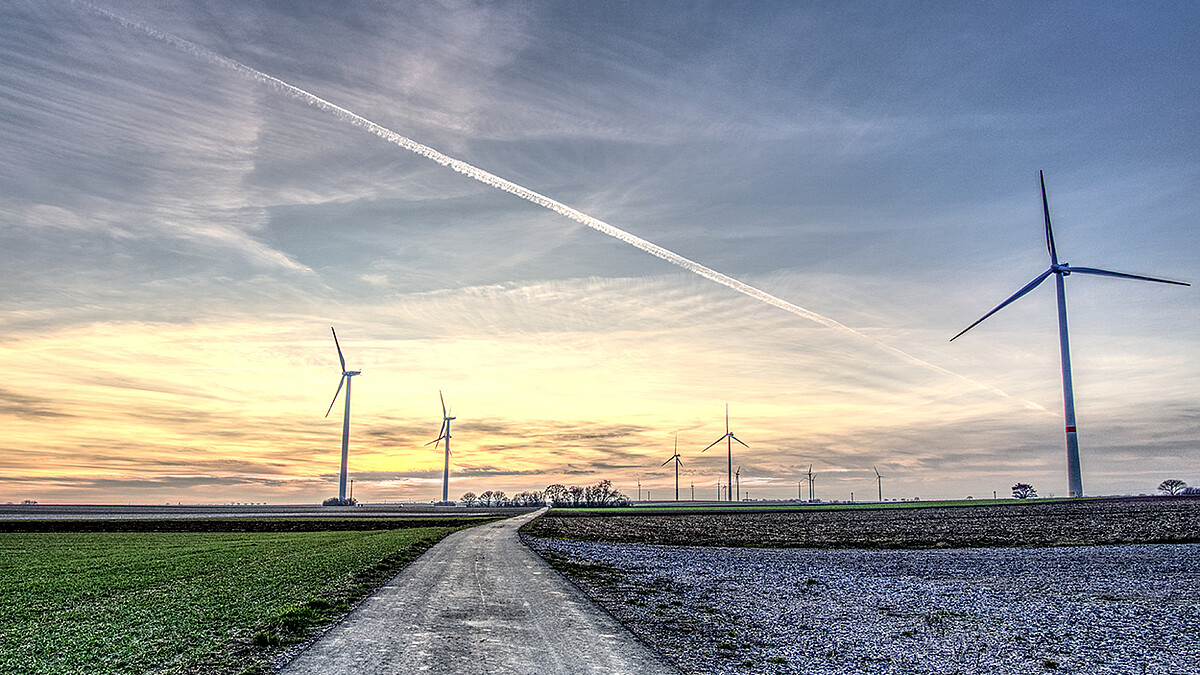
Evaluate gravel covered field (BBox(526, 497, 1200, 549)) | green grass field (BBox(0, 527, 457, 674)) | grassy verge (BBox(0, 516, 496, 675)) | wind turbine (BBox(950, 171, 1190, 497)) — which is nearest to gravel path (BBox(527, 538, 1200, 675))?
grassy verge (BBox(0, 516, 496, 675))

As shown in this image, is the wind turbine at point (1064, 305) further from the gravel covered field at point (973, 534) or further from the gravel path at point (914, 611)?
the gravel path at point (914, 611)

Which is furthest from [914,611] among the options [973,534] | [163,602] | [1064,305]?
[1064,305]

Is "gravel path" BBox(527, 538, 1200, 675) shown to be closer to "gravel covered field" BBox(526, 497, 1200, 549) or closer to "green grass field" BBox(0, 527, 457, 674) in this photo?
"green grass field" BBox(0, 527, 457, 674)

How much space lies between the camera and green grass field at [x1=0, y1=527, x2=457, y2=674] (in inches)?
680

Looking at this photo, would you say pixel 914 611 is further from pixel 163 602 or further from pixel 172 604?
pixel 163 602

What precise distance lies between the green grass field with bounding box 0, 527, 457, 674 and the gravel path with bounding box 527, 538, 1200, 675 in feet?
33.0

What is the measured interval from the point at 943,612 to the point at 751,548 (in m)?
28.6

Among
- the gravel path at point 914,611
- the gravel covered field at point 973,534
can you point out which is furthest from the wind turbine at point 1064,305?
the gravel path at point 914,611

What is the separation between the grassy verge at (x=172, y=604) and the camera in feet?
55.7

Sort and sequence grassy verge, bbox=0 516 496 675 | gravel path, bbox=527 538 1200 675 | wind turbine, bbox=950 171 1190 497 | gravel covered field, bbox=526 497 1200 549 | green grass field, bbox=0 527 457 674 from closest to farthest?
grassy verge, bbox=0 516 496 675 → green grass field, bbox=0 527 457 674 → gravel path, bbox=527 538 1200 675 → gravel covered field, bbox=526 497 1200 549 → wind turbine, bbox=950 171 1190 497

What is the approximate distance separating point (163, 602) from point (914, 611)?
1023 inches

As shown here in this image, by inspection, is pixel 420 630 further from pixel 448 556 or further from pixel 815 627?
pixel 448 556

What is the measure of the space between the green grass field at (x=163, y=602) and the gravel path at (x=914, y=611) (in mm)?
10050

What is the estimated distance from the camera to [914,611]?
2419cm
